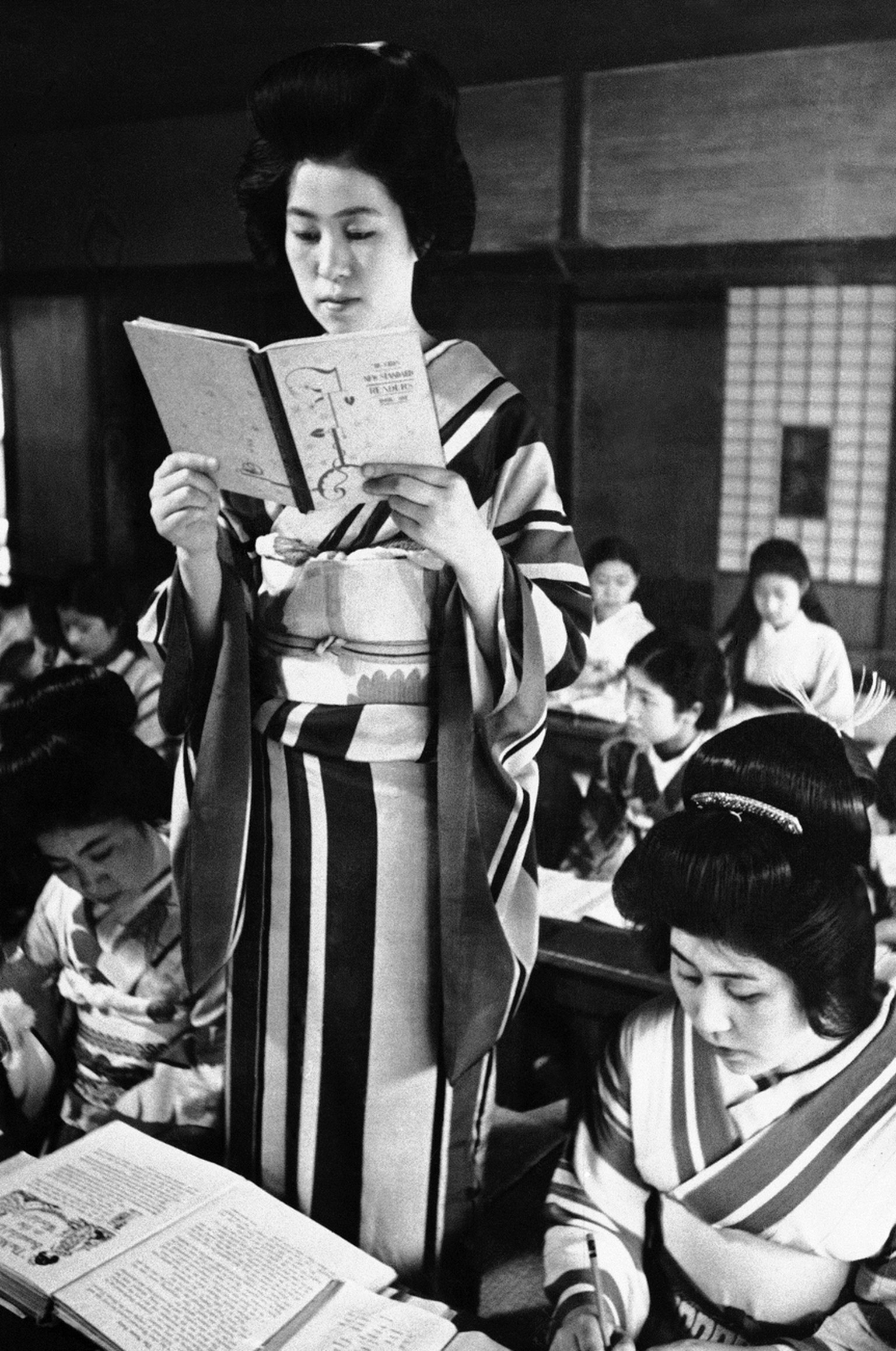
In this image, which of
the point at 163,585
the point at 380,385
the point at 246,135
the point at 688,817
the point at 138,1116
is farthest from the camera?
the point at 138,1116

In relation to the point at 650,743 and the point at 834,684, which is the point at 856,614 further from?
the point at 650,743

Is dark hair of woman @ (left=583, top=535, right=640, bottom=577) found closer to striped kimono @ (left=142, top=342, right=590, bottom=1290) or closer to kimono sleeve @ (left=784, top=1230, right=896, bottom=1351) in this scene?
striped kimono @ (left=142, top=342, right=590, bottom=1290)

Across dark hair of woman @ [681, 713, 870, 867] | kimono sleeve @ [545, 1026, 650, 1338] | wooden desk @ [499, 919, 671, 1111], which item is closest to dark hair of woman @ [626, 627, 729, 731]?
dark hair of woman @ [681, 713, 870, 867]

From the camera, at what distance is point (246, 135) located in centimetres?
191

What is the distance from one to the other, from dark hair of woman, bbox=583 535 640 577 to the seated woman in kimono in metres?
0.31

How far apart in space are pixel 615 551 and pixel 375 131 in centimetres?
65

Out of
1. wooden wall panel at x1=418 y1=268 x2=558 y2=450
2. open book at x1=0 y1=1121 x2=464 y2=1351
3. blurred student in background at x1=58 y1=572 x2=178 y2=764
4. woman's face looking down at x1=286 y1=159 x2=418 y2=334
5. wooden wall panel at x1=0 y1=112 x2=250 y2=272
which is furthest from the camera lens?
blurred student in background at x1=58 y1=572 x2=178 y2=764

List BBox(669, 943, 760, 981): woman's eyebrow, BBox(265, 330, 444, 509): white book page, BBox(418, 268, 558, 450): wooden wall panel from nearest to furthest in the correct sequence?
BBox(265, 330, 444, 509): white book page → BBox(669, 943, 760, 981): woman's eyebrow → BBox(418, 268, 558, 450): wooden wall panel

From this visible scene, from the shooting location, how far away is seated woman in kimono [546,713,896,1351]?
Answer: 155 cm

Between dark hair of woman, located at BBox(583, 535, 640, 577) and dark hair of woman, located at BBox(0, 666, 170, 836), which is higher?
dark hair of woman, located at BBox(583, 535, 640, 577)

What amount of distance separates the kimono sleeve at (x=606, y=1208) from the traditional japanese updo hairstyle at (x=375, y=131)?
44.5 inches

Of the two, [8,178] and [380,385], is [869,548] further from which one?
[8,178]

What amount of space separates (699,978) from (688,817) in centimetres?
20

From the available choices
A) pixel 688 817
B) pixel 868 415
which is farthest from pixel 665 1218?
pixel 868 415
